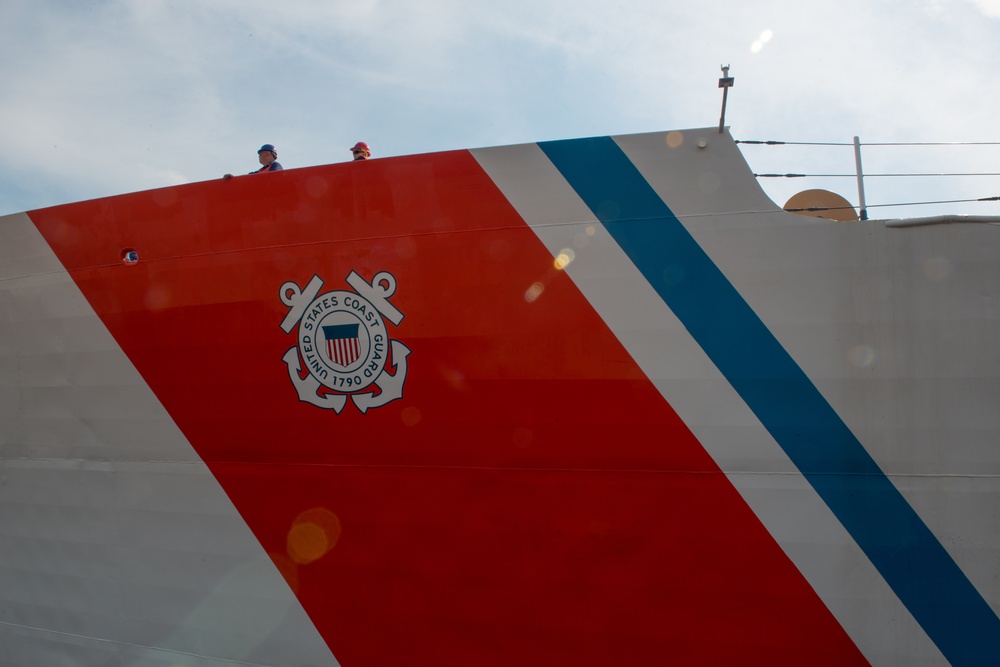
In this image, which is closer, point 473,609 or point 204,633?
point 473,609

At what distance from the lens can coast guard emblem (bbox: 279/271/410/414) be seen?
3.04m

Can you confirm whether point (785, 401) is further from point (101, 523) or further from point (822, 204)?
point (101, 523)

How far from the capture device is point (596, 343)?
9.23ft

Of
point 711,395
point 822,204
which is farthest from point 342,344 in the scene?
point 822,204

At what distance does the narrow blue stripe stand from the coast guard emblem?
1045 millimetres

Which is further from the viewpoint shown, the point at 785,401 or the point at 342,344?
the point at 342,344

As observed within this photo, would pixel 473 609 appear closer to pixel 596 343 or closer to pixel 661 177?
pixel 596 343

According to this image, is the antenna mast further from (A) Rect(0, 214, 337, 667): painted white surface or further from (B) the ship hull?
(A) Rect(0, 214, 337, 667): painted white surface

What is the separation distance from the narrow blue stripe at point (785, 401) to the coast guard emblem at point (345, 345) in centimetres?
104

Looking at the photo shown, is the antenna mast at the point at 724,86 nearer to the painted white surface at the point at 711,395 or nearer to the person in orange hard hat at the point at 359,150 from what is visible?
the painted white surface at the point at 711,395

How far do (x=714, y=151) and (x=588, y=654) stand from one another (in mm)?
2189

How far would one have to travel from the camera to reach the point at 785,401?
2645 mm

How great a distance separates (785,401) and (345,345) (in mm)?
1909

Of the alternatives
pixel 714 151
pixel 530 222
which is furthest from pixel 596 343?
pixel 714 151
